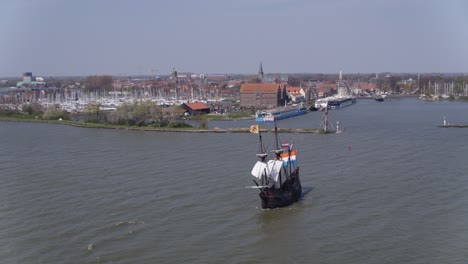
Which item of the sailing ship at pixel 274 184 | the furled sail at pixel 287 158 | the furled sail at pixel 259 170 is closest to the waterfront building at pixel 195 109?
the furled sail at pixel 287 158

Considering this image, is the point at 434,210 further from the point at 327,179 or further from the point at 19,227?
the point at 19,227

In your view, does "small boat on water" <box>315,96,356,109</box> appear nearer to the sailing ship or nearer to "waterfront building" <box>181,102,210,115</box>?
"waterfront building" <box>181,102,210,115</box>

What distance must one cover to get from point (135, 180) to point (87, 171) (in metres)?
1.03

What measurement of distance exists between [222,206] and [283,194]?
0.67 m

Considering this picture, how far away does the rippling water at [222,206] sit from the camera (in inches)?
173

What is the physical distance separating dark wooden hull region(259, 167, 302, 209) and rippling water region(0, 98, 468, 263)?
9 cm

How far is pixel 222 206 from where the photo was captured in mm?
5680

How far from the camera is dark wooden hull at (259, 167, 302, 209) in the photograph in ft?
18.5

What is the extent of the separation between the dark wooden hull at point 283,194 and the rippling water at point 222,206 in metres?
0.09

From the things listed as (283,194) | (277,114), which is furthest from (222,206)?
(277,114)

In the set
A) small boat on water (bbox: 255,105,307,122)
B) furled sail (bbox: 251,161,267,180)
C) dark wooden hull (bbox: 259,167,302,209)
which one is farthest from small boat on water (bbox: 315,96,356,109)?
furled sail (bbox: 251,161,267,180)

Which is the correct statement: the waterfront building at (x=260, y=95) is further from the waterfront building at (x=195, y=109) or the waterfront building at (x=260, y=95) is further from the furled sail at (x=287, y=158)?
the furled sail at (x=287, y=158)

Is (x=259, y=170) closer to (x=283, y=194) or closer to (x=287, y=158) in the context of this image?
Result: (x=283, y=194)

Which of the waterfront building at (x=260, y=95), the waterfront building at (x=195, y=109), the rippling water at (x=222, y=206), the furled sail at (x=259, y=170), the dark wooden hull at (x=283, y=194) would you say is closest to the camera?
the rippling water at (x=222, y=206)
